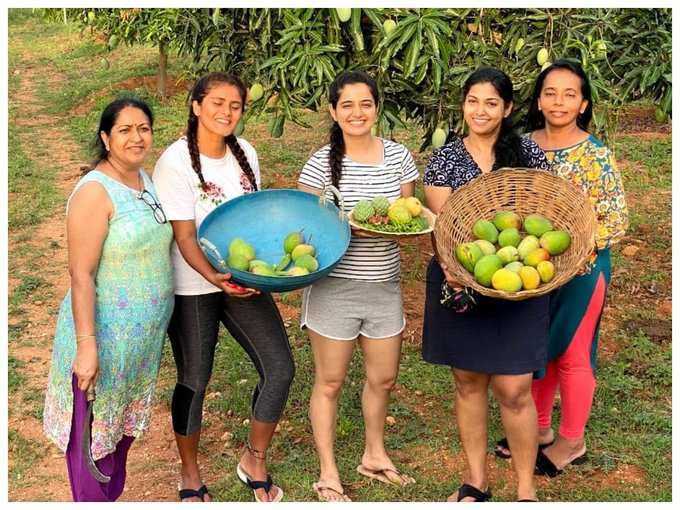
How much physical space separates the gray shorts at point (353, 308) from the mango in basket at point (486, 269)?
40 cm

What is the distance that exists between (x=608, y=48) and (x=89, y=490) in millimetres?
2750

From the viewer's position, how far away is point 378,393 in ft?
10.5

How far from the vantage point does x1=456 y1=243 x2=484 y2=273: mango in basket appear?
278 cm

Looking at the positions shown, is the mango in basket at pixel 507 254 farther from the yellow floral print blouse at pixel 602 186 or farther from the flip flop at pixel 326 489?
the flip flop at pixel 326 489

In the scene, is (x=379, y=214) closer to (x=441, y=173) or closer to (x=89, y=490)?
(x=441, y=173)

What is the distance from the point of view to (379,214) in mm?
2854

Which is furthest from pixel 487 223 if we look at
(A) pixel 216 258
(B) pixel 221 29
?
(B) pixel 221 29

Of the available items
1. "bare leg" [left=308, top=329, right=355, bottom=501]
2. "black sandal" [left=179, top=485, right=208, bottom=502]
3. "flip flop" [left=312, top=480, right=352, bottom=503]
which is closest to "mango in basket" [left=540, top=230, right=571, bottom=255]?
"bare leg" [left=308, top=329, right=355, bottom=501]

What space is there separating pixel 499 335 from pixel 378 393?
56cm

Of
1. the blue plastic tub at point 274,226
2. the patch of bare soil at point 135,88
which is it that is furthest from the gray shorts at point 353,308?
the patch of bare soil at point 135,88

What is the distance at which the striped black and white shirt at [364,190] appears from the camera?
2959mm

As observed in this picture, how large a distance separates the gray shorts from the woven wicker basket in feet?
1.01

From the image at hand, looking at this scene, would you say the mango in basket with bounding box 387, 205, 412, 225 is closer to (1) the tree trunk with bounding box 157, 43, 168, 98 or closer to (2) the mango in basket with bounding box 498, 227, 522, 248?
(2) the mango in basket with bounding box 498, 227, 522, 248

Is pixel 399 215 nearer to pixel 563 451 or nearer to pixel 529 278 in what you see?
pixel 529 278
